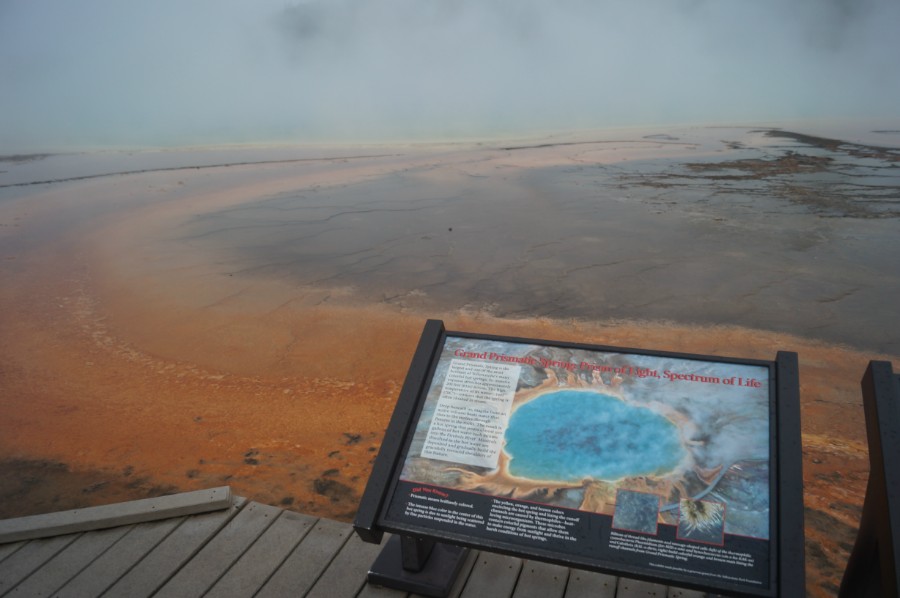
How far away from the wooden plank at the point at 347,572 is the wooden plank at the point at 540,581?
1.95 feet

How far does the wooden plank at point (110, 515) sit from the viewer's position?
2.86 metres

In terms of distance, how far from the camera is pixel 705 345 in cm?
573

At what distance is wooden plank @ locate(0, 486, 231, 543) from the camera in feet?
9.39

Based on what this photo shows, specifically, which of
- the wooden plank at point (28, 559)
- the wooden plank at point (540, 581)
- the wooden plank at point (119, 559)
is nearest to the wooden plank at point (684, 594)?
the wooden plank at point (540, 581)

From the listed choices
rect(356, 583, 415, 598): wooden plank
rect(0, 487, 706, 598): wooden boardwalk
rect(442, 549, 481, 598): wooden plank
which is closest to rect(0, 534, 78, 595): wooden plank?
rect(0, 487, 706, 598): wooden boardwalk

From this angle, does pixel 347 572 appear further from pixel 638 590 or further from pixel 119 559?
pixel 638 590

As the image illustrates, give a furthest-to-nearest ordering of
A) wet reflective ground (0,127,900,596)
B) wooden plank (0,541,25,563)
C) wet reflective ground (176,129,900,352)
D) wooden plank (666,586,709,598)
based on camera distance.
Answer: wet reflective ground (176,129,900,352) < wet reflective ground (0,127,900,596) < wooden plank (0,541,25,563) < wooden plank (666,586,709,598)

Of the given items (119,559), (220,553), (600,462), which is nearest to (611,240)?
(600,462)

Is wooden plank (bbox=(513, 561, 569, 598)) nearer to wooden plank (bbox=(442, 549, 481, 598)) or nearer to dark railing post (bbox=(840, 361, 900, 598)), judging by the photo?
wooden plank (bbox=(442, 549, 481, 598))

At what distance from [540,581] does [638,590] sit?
360 millimetres

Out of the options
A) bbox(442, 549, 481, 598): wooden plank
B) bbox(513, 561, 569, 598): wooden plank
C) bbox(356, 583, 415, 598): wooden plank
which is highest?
bbox(356, 583, 415, 598): wooden plank

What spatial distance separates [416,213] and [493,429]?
8.83 m

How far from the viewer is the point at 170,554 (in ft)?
8.96

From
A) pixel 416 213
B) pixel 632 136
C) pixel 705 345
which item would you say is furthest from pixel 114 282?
pixel 632 136
